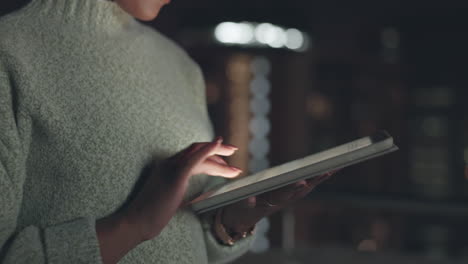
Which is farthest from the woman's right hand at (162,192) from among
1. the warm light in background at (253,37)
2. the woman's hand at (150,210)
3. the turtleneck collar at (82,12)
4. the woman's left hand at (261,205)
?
the warm light in background at (253,37)

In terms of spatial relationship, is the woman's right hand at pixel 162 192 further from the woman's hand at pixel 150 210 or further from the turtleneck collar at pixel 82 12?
the turtleneck collar at pixel 82 12

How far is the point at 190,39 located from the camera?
305 inches

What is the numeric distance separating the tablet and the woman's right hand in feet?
0.15

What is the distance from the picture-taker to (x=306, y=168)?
753 millimetres

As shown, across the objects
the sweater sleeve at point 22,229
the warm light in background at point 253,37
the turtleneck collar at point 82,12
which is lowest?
the sweater sleeve at point 22,229

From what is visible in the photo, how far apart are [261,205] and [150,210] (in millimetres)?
178

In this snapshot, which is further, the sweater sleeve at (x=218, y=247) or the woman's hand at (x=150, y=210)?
the sweater sleeve at (x=218, y=247)

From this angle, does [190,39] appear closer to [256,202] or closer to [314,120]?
[314,120]

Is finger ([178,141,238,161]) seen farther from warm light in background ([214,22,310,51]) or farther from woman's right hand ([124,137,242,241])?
warm light in background ([214,22,310,51])

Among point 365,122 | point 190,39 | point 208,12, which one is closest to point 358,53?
point 365,122

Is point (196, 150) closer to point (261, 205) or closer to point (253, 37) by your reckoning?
point (261, 205)

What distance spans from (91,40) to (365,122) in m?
9.90

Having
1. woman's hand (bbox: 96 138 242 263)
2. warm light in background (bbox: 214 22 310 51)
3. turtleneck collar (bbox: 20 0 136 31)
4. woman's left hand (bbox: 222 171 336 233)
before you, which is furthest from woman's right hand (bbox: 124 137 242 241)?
warm light in background (bbox: 214 22 310 51)

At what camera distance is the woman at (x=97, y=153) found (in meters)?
0.76
